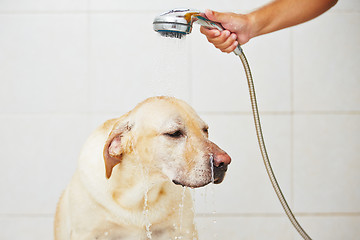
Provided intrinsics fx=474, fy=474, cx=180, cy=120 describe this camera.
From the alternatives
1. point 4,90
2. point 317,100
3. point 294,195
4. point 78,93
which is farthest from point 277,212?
point 4,90

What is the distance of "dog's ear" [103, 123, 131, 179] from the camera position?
1.59 m

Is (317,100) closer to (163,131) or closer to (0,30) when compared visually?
(163,131)

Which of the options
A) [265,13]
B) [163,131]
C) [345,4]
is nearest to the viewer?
[163,131]

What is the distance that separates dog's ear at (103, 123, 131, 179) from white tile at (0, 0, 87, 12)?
0.93 m

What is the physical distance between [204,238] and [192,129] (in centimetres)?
91

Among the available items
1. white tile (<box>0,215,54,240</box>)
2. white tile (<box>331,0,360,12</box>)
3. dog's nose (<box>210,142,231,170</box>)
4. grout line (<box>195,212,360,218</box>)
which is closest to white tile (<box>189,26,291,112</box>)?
white tile (<box>331,0,360,12</box>)

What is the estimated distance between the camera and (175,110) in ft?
5.31

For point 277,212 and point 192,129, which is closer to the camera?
point 192,129

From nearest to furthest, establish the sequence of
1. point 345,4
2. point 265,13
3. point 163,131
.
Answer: point 163,131 < point 265,13 < point 345,4

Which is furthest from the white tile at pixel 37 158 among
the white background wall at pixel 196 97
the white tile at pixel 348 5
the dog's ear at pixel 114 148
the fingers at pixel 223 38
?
the white tile at pixel 348 5

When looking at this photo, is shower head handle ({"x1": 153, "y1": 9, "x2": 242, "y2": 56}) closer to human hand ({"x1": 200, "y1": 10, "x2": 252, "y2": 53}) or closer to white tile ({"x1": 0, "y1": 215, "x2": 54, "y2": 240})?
human hand ({"x1": 200, "y1": 10, "x2": 252, "y2": 53})

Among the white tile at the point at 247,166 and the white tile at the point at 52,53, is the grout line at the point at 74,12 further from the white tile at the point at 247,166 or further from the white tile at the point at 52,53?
the white tile at the point at 247,166

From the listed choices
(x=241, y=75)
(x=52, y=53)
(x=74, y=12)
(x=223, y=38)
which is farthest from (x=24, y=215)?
(x=223, y=38)

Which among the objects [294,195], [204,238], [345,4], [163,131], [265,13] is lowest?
[204,238]
